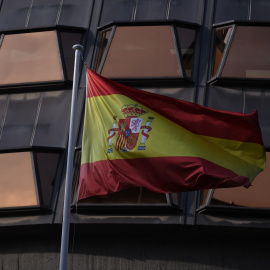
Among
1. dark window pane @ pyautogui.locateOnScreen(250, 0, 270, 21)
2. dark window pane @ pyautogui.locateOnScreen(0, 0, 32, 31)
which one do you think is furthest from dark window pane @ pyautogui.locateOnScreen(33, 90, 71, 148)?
dark window pane @ pyautogui.locateOnScreen(250, 0, 270, 21)

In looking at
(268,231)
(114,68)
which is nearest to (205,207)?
(268,231)

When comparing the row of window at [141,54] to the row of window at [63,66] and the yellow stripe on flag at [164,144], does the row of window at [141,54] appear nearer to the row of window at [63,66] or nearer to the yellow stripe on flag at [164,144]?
the row of window at [63,66]

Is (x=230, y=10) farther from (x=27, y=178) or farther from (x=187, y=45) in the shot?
(x=27, y=178)

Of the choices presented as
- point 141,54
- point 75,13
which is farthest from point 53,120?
point 75,13

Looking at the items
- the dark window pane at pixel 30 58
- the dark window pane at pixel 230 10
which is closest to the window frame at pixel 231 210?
the dark window pane at pixel 30 58

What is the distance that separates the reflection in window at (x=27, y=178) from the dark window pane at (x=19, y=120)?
40 cm

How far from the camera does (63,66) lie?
20.5 meters

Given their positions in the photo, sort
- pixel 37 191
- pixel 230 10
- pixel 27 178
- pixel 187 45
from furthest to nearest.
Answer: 1. pixel 230 10
2. pixel 187 45
3. pixel 27 178
4. pixel 37 191

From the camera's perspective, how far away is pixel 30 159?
61.5 ft

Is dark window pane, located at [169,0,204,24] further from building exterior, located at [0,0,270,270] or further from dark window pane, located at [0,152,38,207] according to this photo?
dark window pane, located at [0,152,38,207]

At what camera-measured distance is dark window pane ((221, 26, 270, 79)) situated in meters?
19.6

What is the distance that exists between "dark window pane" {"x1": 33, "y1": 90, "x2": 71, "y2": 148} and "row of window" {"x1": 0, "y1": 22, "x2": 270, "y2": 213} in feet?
0.08

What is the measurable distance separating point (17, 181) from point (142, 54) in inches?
173

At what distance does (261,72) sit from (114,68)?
3.52 m
